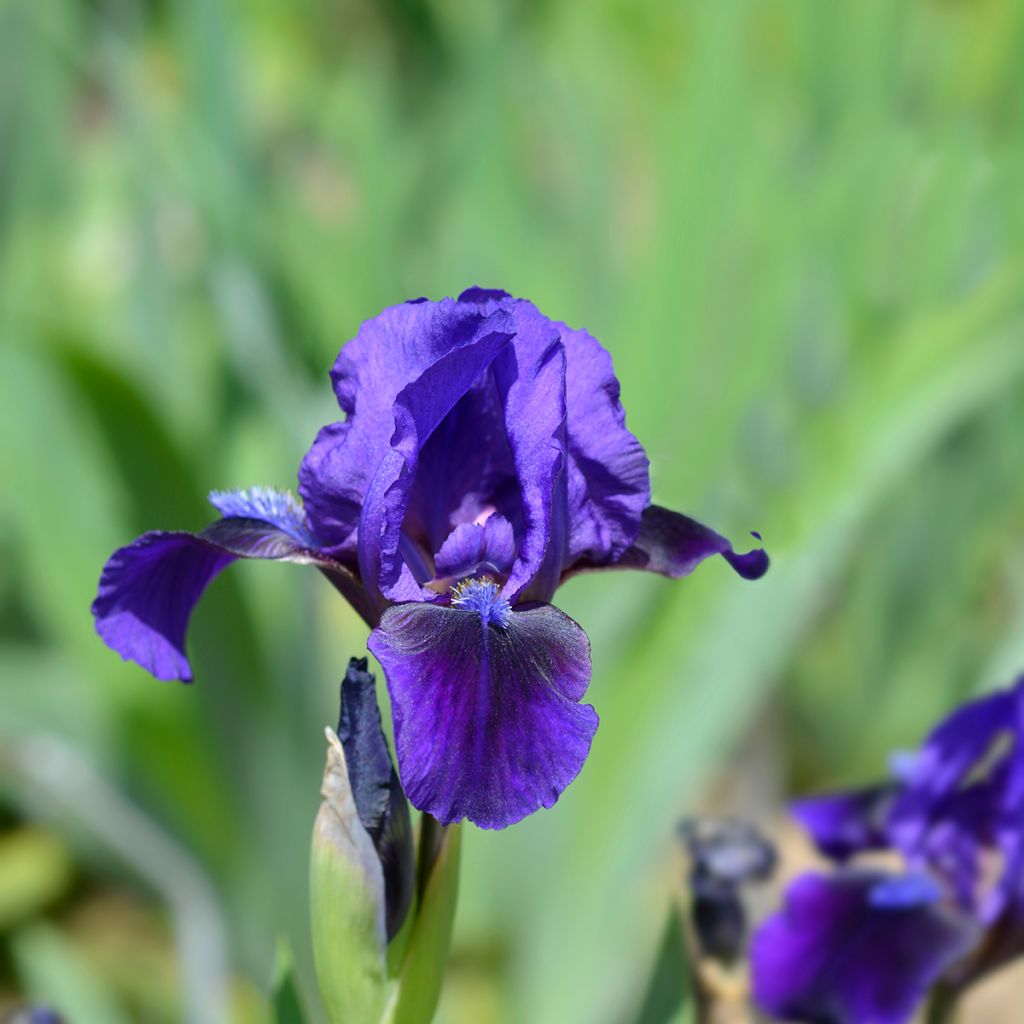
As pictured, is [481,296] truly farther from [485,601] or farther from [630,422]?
[630,422]

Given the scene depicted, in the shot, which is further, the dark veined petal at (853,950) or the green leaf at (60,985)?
the green leaf at (60,985)

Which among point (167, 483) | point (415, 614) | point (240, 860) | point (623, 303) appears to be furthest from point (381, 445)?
point (623, 303)

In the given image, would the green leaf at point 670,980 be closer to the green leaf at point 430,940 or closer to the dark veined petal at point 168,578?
the green leaf at point 430,940

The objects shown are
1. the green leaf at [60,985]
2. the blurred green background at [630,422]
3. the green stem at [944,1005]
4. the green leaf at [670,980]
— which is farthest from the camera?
the blurred green background at [630,422]

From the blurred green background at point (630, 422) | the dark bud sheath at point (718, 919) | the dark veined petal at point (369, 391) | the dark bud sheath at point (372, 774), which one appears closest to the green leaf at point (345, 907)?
the dark bud sheath at point (372, 774)

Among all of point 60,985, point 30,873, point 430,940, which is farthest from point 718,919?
point 30,873

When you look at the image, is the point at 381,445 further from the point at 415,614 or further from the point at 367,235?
the point at 367,235
